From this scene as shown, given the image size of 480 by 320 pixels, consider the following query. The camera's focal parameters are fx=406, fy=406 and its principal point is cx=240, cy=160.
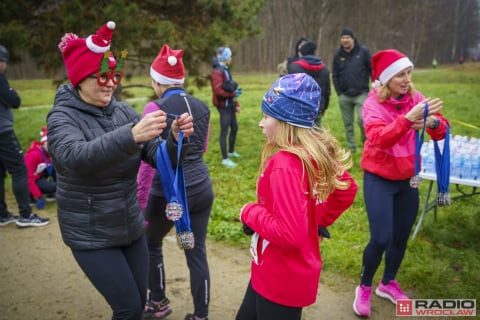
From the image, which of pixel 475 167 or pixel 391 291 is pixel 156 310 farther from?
pixel 475 167

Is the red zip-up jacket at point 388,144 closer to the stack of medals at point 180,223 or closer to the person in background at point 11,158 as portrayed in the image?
the stack of medals at point 180,223

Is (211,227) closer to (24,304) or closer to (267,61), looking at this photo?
(24,304)

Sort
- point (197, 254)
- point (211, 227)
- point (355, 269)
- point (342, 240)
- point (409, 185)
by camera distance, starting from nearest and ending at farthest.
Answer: point (197, 254) < point (409, 185) < point (355, 269) < point (342, 240) < point (211, 227)

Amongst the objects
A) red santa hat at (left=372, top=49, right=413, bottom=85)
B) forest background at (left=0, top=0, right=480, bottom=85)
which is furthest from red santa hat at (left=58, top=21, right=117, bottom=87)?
forest background at (left=0, top=0, right=480, bottom=85)

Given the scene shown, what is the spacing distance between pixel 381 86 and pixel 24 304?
11.9 ft

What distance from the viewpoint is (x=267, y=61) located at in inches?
943

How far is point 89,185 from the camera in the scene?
226 centimetres

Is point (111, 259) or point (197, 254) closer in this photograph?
point (111, 259)

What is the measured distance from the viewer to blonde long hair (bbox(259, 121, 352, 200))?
203 centimetres

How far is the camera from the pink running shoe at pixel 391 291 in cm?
356

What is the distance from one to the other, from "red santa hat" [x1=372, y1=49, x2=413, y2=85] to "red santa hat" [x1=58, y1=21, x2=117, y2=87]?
6.90 ft

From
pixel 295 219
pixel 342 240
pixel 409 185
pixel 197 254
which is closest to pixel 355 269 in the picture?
pixel 342 240

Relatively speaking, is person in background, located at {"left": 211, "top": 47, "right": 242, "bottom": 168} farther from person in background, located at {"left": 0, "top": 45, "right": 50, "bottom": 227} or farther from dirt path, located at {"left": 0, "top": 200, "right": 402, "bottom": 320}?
person in background, located at {"left": 0, "top": 45, "right": 50, "bottom": 227}

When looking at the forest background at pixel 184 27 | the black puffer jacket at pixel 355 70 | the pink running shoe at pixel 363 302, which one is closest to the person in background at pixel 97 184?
the pink running shoe at pixel 363 302
